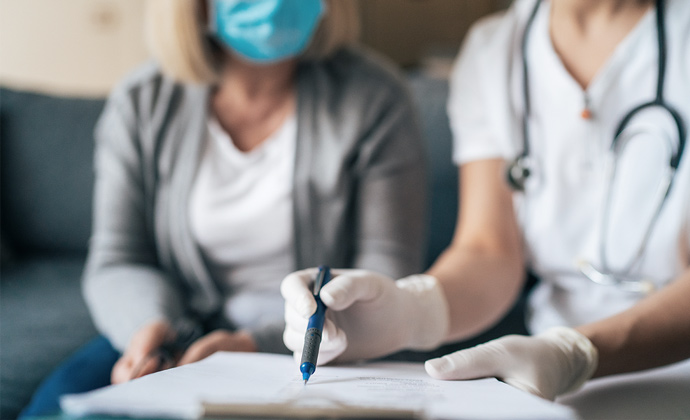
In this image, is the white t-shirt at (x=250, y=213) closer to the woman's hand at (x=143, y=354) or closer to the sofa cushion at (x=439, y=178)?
the woman's hand at (x=143, y=354)

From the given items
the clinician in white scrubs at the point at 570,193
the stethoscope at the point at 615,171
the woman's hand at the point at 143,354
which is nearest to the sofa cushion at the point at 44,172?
the woman's hand at the point at 143,354

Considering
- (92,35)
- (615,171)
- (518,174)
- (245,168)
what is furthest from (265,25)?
(92,35)

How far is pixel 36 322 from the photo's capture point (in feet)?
4.31

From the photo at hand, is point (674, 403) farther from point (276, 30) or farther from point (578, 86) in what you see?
point (276, 30)

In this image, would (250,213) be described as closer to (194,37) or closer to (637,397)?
(194,37)

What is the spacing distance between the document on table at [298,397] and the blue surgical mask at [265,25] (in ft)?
2.24

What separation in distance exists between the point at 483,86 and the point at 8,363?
1026 mm

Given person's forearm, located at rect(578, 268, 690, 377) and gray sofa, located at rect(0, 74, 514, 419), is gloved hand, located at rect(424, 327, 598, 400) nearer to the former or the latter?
person's forearm, located at rect(578, 268, 690, 377)

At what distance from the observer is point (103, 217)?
113cm

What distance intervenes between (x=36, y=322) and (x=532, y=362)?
1.15 metres

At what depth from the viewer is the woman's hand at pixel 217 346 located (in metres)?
0.84

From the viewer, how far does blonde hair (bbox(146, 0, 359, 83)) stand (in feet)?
3.58

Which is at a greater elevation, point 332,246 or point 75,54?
point 75,54

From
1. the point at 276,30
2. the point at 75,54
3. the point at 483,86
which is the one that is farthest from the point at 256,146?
the point at 75,54
